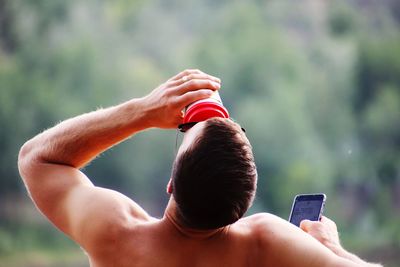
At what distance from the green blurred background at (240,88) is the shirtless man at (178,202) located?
3794 millimetres

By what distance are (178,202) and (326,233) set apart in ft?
0.63

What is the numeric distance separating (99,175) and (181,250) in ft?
15.0

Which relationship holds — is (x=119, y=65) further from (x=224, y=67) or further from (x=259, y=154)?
(x=259, y=154)

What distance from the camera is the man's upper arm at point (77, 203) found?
801mm

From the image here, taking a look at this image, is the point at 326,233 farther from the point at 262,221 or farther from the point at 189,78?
the point at 189,78

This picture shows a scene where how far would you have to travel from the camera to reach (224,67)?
21.3ft

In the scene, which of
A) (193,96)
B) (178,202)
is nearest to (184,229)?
(178,202)

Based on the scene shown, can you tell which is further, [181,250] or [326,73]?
[326,73]

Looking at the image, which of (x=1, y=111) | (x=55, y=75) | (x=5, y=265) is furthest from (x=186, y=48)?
(x=5, y=265)

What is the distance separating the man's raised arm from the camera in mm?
833

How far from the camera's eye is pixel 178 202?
0.77m

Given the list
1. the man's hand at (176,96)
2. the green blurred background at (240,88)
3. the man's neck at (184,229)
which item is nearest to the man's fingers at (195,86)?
the man's hand at (176,96)

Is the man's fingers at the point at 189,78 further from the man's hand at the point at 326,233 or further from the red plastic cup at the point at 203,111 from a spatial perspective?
the man's hand at the point at 326,233

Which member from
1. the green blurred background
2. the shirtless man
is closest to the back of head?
the shirtless man
